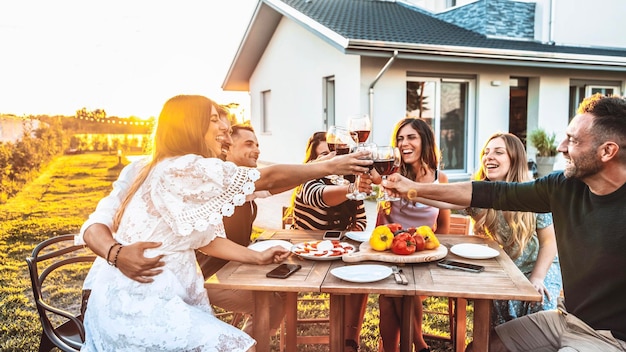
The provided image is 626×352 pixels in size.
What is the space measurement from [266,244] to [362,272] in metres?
0.77

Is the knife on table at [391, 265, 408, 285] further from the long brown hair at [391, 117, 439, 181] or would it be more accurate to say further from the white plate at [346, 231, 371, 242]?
the long brown hair at [391, 117, 439, 181]

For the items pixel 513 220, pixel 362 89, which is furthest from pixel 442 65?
pixel 513 220

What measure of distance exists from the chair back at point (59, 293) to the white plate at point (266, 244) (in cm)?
91

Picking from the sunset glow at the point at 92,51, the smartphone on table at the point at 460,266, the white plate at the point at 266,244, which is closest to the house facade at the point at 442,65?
the sunset glow at the point at 92,51

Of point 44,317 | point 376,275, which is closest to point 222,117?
point 376,275

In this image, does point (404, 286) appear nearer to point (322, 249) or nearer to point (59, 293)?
point (322, 249)

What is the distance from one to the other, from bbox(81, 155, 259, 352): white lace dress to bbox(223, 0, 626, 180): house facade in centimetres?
692

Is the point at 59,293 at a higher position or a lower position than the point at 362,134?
lower

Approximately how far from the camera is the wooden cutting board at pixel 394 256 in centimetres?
244

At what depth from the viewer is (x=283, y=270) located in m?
2.34

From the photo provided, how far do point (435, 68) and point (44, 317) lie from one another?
369 inches

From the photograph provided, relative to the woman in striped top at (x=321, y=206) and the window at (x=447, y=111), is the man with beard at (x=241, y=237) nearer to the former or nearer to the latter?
the woman in striped top at (x=321, y=206)

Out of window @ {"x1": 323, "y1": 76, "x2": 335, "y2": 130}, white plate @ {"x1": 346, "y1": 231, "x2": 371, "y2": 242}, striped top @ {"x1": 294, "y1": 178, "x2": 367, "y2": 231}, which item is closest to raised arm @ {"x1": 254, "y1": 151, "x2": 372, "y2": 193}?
white plate @ {"x1": 346, "y1": 231, "x2": 371, "y2": 242}

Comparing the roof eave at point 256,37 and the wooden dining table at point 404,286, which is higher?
the roof eave at point 256,37
